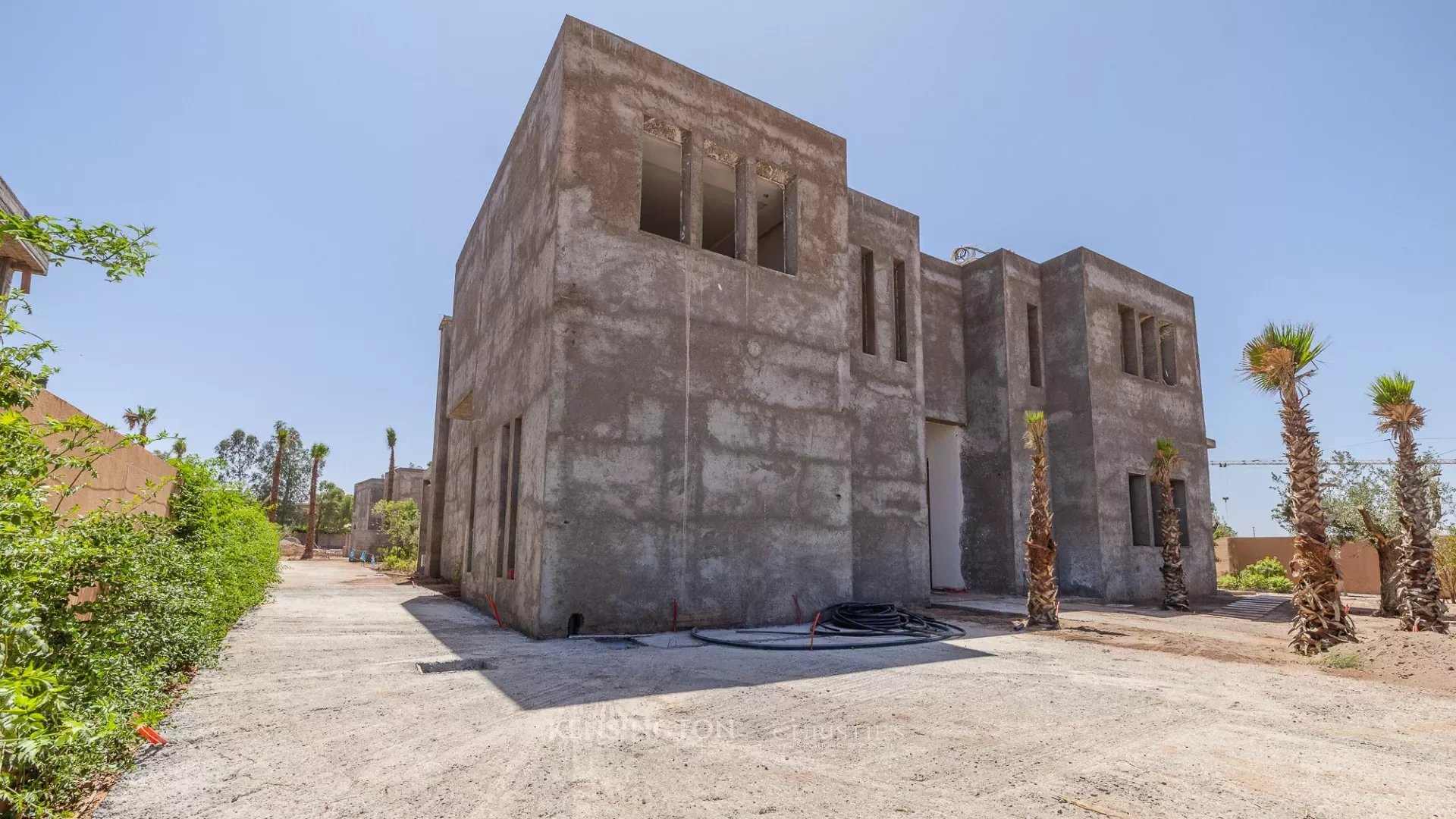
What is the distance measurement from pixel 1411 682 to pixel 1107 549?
10420mm

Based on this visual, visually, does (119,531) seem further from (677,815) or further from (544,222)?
(544,222)

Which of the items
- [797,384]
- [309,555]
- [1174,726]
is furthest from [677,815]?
[309,555]

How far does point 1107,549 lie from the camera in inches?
715

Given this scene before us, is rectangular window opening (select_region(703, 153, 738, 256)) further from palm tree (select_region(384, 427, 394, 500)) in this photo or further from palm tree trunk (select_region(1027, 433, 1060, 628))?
palm tree (select_region(384, 427, 394, 500))

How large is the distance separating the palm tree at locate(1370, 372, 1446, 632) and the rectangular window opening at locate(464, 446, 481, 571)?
16.3 meters

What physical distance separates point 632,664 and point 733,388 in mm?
5078

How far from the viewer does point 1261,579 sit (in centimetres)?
2612

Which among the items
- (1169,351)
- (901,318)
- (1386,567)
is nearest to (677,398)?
(901,318)

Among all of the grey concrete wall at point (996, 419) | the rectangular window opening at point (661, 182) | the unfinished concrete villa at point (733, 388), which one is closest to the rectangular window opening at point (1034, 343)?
the unfinished concrete villa at point (733, 388)

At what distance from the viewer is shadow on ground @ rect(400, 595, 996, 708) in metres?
7.04

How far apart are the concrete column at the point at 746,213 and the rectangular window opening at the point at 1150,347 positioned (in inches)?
547

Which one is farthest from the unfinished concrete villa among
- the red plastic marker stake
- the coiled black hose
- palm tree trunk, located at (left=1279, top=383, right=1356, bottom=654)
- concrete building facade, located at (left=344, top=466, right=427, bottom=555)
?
concrete building facade, located at (left=344, top=466, right=427, bottom=555)

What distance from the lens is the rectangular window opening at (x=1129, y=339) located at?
67.3ft

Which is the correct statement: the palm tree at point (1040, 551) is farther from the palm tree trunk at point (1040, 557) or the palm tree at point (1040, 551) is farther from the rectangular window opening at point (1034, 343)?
the rectangular window opening at point (1034, 343)
